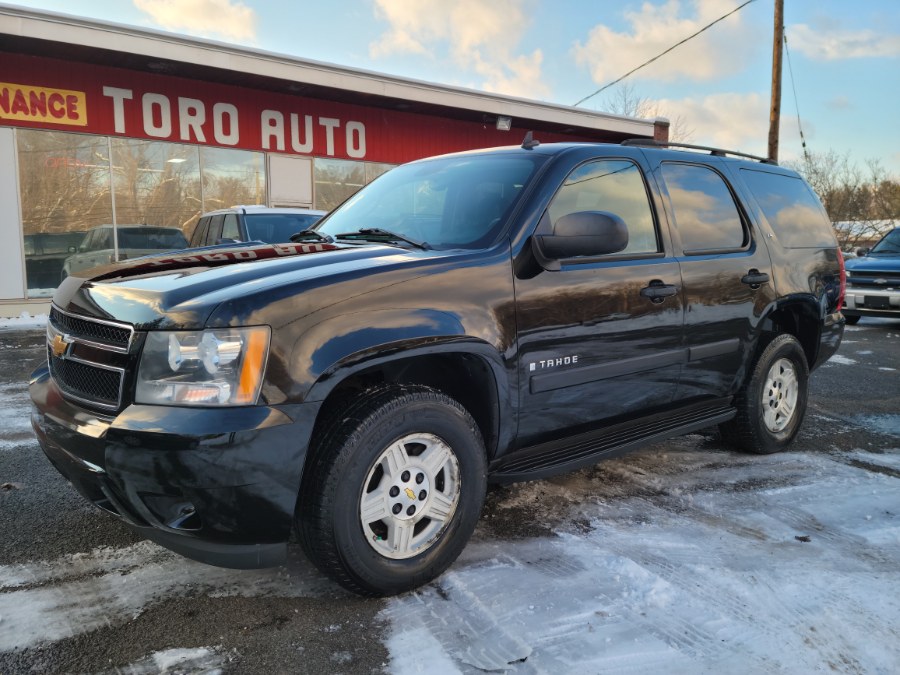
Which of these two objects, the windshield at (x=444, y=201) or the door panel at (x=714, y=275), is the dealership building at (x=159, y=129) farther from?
the door panel at (x=714, y=275)

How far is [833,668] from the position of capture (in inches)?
85.7

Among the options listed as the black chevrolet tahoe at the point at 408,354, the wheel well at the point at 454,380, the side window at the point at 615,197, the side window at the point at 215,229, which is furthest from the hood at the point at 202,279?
the side window at the point at 215,229

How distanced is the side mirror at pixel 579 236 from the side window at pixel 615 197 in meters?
0.22

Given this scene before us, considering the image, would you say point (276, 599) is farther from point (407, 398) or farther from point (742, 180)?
point (742, 180)

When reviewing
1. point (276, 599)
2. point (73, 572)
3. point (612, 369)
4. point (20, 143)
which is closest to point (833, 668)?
point (612, 369)

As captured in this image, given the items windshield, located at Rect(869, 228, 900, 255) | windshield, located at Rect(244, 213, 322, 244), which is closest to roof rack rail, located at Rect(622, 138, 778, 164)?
windshield, located at Rect(244, 213, 322, 244)

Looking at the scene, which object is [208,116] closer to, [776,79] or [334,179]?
[334,179]

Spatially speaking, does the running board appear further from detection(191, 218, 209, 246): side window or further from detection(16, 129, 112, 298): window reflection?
detection(16, 129, 112, 298): window reflection

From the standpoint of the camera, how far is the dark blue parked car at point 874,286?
10617mm

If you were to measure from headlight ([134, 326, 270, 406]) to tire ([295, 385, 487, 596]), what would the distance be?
1.18 ft

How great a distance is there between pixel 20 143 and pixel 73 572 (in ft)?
37.4

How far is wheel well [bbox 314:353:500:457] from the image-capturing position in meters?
2.78

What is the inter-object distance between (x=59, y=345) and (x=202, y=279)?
0.72 m

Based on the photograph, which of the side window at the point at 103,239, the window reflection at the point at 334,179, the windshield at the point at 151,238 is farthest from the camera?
the window reflection at the point at 334,179
